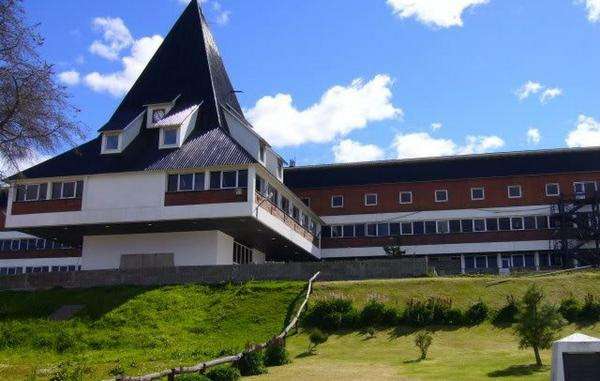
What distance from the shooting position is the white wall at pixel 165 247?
4219 cm

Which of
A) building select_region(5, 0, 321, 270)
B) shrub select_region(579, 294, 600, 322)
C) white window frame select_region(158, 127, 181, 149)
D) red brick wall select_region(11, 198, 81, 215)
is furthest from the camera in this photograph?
white window frame select_region(158, 127, 181, 149)

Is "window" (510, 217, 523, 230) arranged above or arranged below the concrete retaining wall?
above

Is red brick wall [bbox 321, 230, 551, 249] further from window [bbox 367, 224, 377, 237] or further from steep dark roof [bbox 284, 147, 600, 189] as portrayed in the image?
steep dark roof [bbox 284, 147, 600, 189]

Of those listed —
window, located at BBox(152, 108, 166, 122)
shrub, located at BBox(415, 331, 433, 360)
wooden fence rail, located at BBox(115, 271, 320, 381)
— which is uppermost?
window, located at BBox(152, 108, 166, 122)

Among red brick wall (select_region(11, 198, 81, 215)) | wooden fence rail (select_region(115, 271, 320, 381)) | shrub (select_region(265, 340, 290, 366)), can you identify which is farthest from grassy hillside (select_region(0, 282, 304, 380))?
red brick wall (select_region(11, 198, 81, 215))

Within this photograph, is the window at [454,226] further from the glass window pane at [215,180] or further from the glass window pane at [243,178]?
the glass window pane at [215,180]

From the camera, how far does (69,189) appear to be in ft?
139

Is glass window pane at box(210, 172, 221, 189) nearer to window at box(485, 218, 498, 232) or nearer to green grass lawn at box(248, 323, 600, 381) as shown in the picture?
green grass lawn at box(248, 323, 600, 381)

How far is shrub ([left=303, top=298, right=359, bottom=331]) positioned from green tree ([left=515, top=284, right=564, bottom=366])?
879cm

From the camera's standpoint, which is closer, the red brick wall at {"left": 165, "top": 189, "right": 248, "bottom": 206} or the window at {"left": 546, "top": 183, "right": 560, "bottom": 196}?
the red brick wall at {"left": 165, "top": 189, "right": 248, "bottom": 206}

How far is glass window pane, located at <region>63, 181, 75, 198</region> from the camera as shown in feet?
139

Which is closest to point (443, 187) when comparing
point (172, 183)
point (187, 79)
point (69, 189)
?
point (187, 79)

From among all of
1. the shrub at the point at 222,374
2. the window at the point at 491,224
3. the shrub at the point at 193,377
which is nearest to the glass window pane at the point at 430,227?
the window at the point at 491,224

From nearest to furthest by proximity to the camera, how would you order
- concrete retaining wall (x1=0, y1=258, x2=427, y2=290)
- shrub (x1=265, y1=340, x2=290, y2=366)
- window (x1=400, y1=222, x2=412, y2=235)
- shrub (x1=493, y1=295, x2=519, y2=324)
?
shrub (x1=265, y1=340, x2=290, y2=366)
shrub (x1=493, y1=295, x2=519, y2=324)
concrete retaining wall (x1=0, y1=258, x2=427, y2=290)
window (x1=400, y1=222, x2=412, y2=235)
